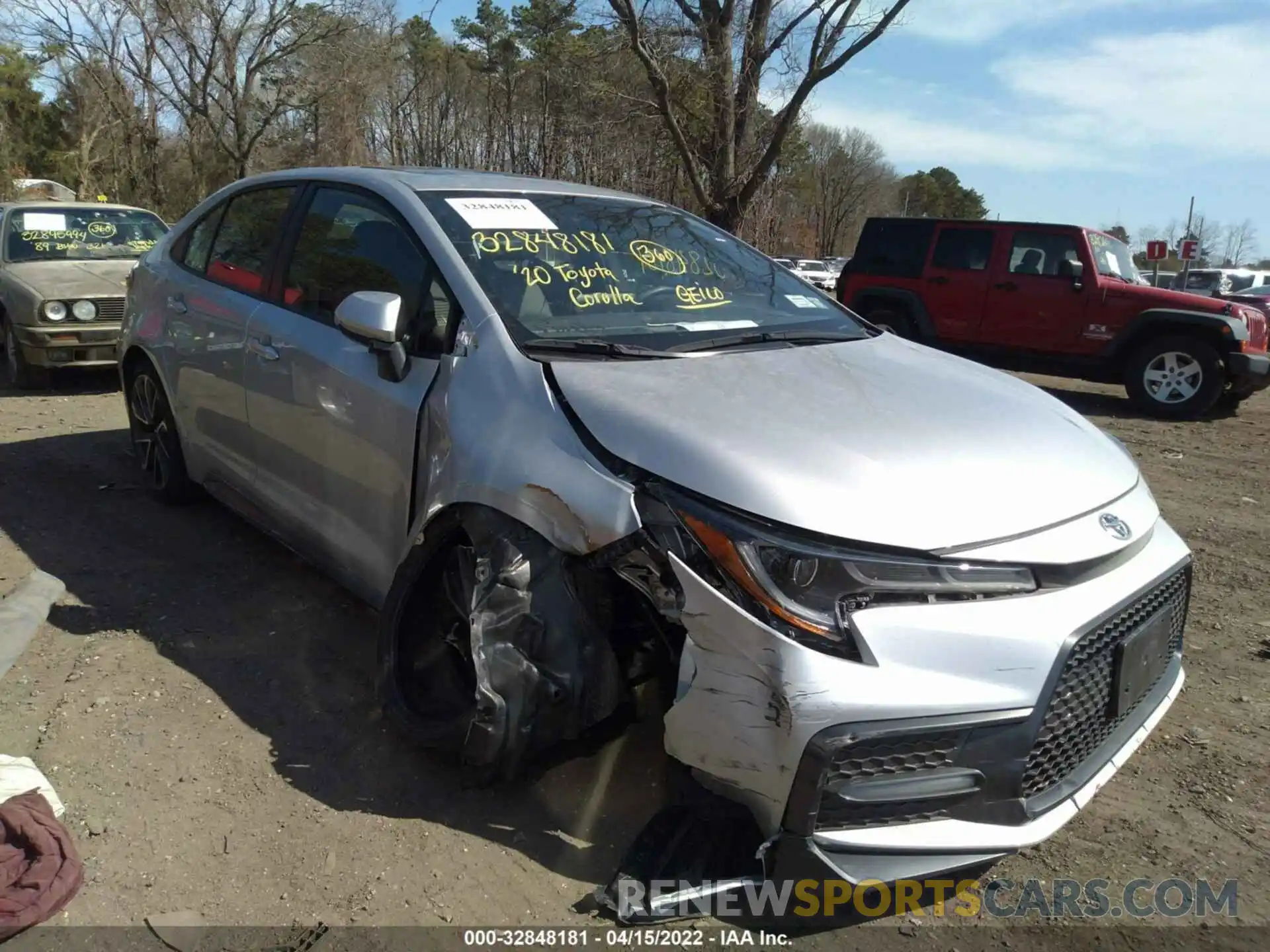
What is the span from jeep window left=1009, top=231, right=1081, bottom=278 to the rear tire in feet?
29.3

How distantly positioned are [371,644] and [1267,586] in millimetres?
4163

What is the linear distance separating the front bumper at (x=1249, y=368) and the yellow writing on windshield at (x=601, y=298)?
8.48m

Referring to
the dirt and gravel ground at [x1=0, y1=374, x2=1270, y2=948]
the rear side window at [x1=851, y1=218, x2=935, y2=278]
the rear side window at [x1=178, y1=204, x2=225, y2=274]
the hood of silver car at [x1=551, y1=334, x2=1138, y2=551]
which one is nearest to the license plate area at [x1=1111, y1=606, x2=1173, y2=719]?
the hood of silver car at [x1=551, y1=334, x2=1138, y2=551]

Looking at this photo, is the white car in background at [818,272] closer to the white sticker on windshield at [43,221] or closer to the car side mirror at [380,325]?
the white sticker on windshield at [43,221]

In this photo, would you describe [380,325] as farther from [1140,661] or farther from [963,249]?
[963,249]

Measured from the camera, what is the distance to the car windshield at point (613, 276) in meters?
3.01

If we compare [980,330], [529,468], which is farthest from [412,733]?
[980,330]

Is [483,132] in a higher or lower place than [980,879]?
higher

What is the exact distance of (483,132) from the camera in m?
29.2

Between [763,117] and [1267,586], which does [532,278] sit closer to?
[1267,586]

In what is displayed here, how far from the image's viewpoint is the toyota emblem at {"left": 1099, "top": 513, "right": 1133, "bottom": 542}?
241 centimetres

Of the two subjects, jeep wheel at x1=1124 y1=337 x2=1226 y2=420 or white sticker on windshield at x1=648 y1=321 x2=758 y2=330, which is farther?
jeep wheel at x1=1124 y1=337 x2=1226 y2=420

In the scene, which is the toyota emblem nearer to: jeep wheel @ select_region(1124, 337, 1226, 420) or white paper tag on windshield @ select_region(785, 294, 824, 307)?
white paper tag on windshield @ select_region(785, 294, 824, 307)

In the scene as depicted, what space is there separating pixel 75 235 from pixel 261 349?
21.7 ft
